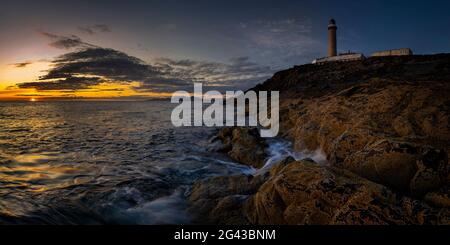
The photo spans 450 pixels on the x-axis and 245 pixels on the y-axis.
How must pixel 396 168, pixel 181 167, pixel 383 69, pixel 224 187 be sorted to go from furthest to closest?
pixel 383 69
pixel 181 167
pixel 224 187
pixel 396 168

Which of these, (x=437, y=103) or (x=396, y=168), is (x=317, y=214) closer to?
(x=396, y=168)

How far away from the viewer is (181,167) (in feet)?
34.3

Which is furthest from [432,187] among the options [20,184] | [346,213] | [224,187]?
[20,184]

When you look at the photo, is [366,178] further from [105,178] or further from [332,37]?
[332,37]

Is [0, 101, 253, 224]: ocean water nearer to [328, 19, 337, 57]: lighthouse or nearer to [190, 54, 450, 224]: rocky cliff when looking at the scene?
[190, 54, 450, 224]: rocky cliff

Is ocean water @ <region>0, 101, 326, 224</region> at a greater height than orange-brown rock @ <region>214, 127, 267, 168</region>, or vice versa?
orange-brown rock @ <region>214, 127, 267, 168</region>

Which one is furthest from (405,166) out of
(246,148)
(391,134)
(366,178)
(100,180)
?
(100,180)

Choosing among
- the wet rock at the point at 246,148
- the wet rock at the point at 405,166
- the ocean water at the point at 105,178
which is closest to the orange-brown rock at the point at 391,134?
the wet rock at the point at 405,166

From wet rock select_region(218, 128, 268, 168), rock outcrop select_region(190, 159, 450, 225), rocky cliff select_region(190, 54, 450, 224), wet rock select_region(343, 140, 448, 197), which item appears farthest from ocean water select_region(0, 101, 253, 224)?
wet rock select_region(343, 140, 448, 197)

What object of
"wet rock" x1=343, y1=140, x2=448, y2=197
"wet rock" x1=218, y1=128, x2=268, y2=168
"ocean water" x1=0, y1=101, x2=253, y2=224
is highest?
"wet rock" x1=343, y1=140, x2=448, y2=197

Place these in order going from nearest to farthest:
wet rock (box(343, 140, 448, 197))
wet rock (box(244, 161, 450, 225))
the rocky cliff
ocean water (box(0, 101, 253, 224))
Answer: wet rock (box(244, 161, 450, 225)) < the rocky cliff < wet rock (box(343, 140, 448, 197)) < ocean water (box(0, 101, 253, 224))

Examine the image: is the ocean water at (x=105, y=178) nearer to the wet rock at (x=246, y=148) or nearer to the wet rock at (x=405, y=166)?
the wet rock at (x=246, y=148)

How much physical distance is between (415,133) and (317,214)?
4.68 metres

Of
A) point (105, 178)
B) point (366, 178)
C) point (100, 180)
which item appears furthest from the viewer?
point (105, 178)
